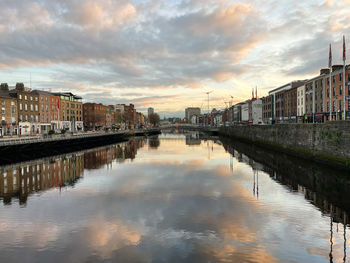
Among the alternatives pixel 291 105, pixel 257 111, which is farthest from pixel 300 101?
pixel 257 111

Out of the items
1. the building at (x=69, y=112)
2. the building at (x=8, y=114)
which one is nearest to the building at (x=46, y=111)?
the building at (x=69, y=112)

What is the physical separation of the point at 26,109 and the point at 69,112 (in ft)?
98.3

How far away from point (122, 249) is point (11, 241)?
233 inches

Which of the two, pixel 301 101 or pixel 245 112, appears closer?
pixel 301 101

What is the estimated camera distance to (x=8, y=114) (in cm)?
7631

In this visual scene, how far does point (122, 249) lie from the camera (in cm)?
1212

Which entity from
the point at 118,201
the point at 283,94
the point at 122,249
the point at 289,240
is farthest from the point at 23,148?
the point at 283,94

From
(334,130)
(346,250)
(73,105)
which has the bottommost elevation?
(346,250)

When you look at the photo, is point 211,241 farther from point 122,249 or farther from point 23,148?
point 23,148

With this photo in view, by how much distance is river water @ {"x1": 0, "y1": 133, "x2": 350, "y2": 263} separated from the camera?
11.8 metres

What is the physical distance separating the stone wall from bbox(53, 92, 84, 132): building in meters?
80.4

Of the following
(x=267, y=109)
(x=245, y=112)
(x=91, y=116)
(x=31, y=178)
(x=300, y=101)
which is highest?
(x=245, y=112)

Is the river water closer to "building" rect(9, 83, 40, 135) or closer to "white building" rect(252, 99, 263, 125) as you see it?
"building" rect(9, 83, 40, 135)

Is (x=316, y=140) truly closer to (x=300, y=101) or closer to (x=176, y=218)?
(x=176, y=218)
